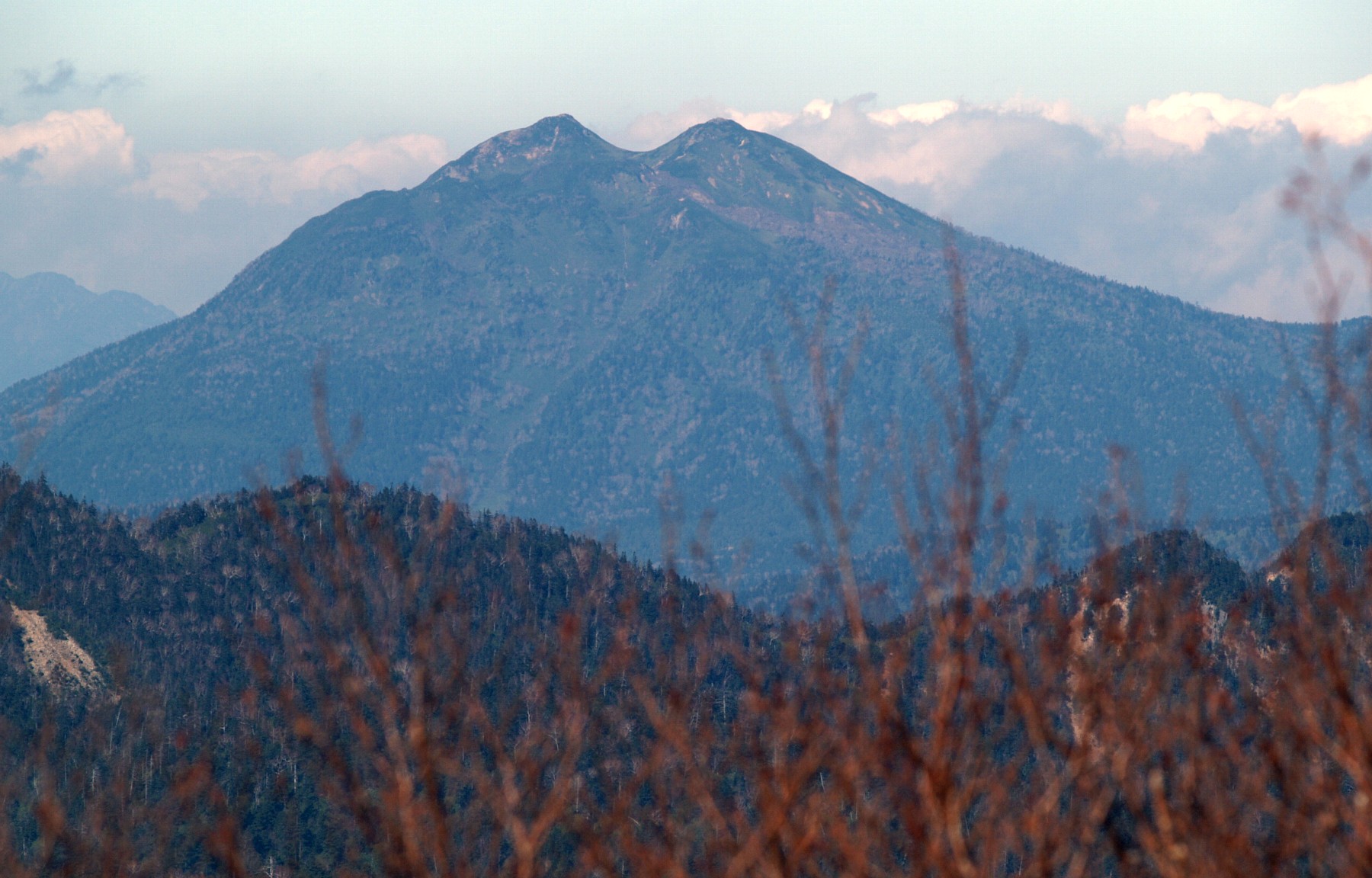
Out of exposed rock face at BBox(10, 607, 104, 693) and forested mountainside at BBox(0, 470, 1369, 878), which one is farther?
exposed rock face at BBox(10, 607, 104, 693)

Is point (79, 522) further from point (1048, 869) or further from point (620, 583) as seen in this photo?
point (1048, 869)

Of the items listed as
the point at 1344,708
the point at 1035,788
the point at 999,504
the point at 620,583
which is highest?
the point at 999,504

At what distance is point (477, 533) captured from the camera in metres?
192

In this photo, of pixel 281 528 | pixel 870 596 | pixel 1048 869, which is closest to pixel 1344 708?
pixel 1048 869

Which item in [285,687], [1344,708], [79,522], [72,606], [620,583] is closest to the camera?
[285,687]

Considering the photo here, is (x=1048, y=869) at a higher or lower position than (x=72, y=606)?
higher

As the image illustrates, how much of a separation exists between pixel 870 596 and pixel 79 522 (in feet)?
554

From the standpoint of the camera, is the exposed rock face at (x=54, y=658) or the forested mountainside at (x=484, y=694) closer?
the forested mountainside at (x=484, y=694)

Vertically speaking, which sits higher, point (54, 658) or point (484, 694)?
point (54, 658)

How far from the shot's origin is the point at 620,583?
184250mm

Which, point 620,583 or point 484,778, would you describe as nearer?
point 484,778

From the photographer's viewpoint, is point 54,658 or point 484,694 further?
point 54,658

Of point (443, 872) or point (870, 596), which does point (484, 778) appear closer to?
point (443, 872)

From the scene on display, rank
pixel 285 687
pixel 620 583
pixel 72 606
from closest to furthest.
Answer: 1. pixel 285 687
2. pixel 72 606
3. pixel 620 583
